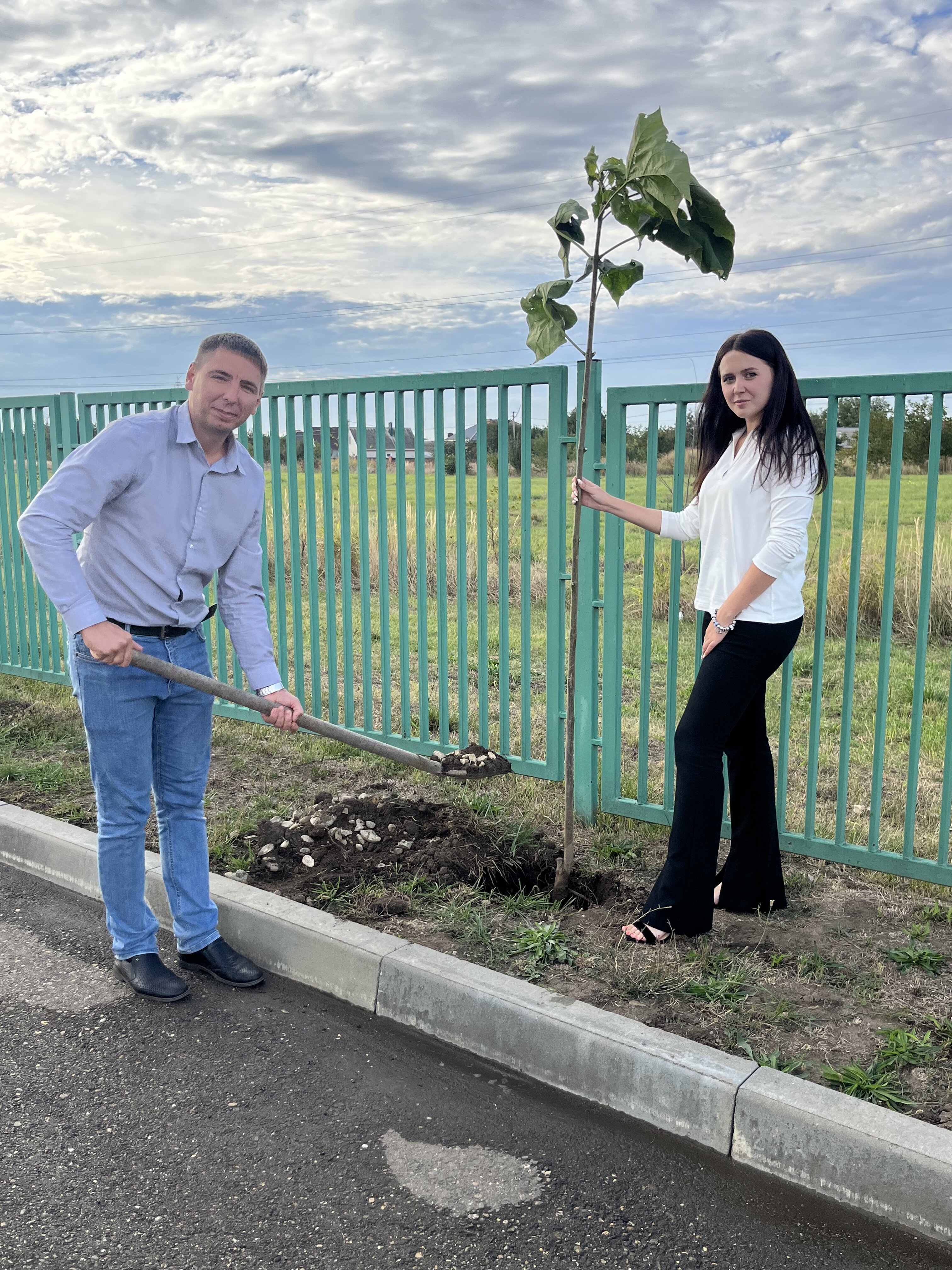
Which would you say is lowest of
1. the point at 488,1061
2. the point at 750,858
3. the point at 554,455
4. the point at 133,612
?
the point at 488,1061

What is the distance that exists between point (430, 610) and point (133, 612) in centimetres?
670

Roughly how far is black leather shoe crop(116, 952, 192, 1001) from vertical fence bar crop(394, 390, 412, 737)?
73.7 inches

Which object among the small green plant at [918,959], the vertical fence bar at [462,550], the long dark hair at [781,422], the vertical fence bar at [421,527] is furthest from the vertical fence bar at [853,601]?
the vertical fence bar at [421,527]

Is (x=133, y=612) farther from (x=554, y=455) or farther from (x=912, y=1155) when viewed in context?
(x=912, y=1155)

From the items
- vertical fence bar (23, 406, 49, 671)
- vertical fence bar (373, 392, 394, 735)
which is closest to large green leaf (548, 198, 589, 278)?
vertical fence bar (373, 392, 394, 735)

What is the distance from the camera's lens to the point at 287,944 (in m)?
3.70

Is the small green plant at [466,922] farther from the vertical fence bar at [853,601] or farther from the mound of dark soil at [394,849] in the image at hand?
the vertical fence bar at [853,601]

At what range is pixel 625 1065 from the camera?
114 inches

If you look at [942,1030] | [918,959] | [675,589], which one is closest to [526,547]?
[675,589]

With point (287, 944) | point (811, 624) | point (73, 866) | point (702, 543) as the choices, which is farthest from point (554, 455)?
point (811, 624)

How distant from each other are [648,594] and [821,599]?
741mm

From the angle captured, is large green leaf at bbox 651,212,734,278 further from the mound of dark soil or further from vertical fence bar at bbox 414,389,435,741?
the mound of dark soil

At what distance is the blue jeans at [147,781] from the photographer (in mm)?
3361

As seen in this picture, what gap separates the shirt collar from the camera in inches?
133
